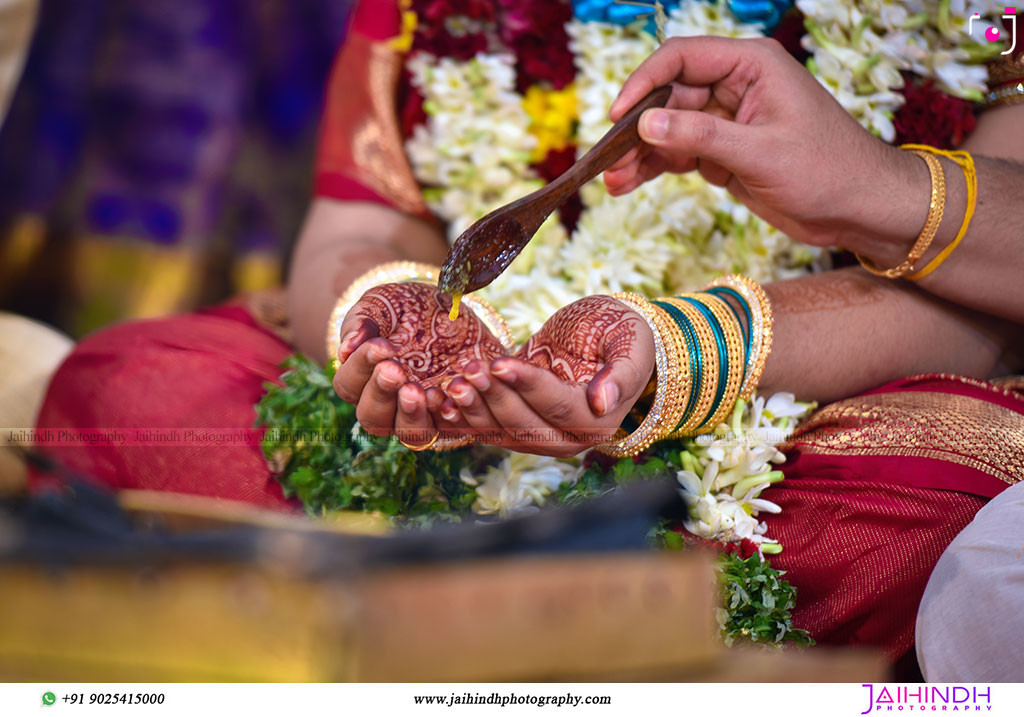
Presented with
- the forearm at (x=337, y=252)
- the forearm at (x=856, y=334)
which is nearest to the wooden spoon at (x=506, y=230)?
the forearm at (x=856, y=334)

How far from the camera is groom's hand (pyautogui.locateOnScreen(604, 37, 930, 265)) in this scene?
90cm

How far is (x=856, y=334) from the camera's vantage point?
40.1 inches

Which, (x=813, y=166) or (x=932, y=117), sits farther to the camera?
(x=932, y=117)

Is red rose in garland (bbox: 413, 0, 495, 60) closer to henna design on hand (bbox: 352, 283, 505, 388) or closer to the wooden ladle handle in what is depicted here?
the wooden ladle handle

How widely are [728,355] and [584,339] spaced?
16cm

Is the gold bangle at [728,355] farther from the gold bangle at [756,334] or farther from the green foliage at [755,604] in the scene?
the green foliage at [755,604]

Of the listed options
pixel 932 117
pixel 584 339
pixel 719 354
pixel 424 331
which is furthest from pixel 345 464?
pixel 932 117

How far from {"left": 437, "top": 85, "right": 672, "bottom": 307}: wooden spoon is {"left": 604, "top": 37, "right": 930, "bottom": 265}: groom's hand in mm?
51

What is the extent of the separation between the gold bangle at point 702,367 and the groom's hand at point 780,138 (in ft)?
0.53

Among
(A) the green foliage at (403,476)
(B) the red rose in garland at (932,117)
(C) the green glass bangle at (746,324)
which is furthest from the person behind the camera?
(B) the red rose in garland at (932,117)

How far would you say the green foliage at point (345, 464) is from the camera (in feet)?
2.97

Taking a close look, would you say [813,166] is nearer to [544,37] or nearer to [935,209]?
[935,209]

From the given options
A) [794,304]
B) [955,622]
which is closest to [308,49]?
[794,304]
